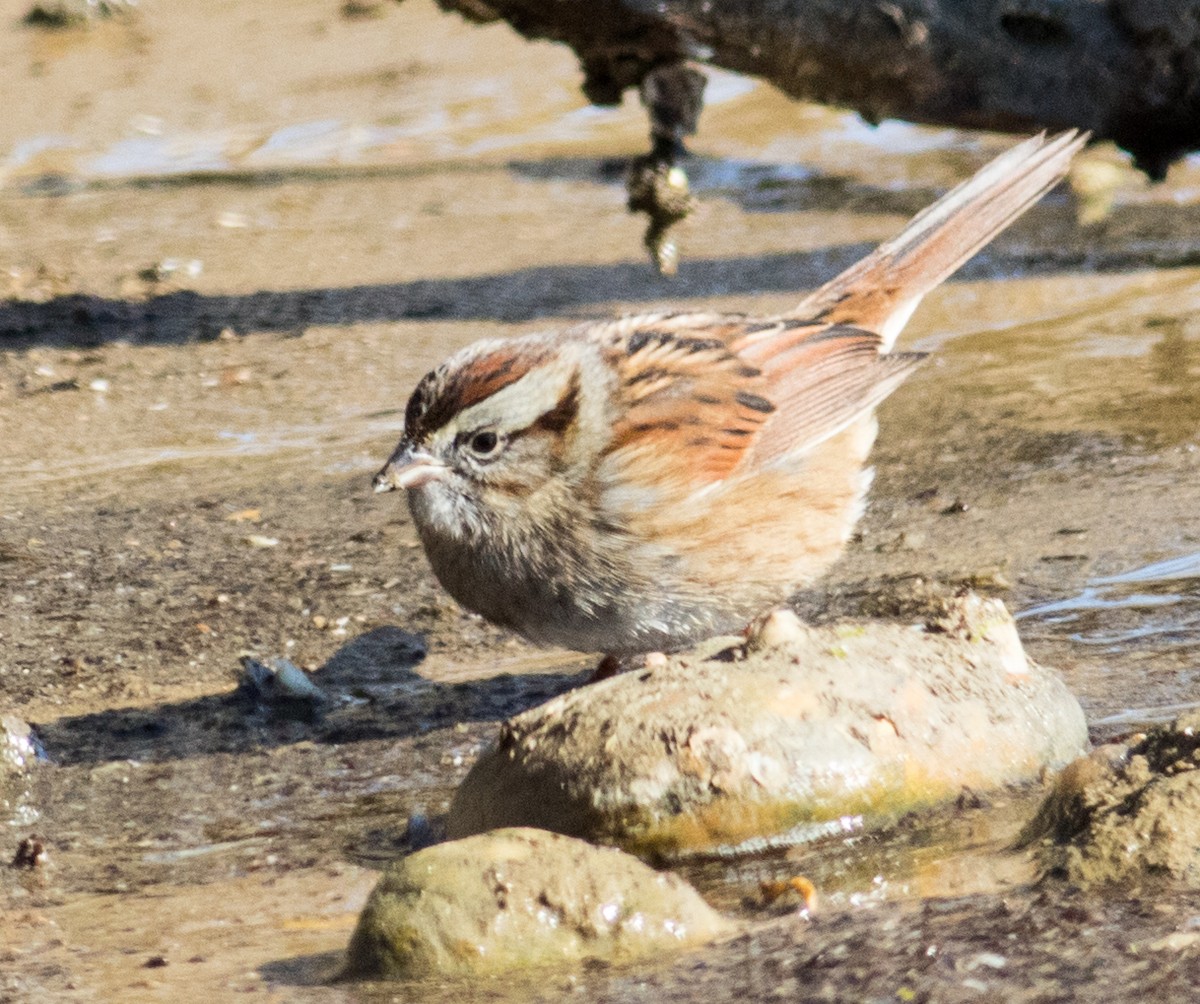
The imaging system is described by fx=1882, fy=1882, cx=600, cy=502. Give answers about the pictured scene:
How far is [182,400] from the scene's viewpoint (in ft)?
26.2

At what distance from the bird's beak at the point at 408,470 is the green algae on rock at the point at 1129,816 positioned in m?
1.78

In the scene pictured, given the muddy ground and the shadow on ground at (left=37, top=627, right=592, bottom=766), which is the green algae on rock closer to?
the muddy ground

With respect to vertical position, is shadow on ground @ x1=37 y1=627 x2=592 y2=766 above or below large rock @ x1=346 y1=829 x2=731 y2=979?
below

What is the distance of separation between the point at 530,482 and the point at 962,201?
7.44 ft

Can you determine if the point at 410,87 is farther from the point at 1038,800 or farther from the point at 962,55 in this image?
the point at 1038,800

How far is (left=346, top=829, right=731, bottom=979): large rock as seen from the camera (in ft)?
11.4

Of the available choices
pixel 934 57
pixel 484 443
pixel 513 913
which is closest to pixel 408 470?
pixel 484 443

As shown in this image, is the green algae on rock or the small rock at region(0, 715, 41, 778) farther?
the small rock at region(0, 715, 41, 778)

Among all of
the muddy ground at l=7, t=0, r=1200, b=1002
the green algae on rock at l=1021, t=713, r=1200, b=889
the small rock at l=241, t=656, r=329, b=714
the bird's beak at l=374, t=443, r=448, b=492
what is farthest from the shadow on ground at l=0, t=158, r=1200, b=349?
the green algae on rock at l=1021, t=713, r=1200, b=889

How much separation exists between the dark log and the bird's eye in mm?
3457

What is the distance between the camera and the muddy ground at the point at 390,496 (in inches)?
146

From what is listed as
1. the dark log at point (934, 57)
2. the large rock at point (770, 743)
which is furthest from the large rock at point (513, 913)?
the dark log at point (934, 57)

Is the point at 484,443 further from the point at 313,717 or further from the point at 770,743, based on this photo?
the point at 770,743

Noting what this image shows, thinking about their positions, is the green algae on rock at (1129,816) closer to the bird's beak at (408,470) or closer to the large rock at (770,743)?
the large rock at (770,743)
